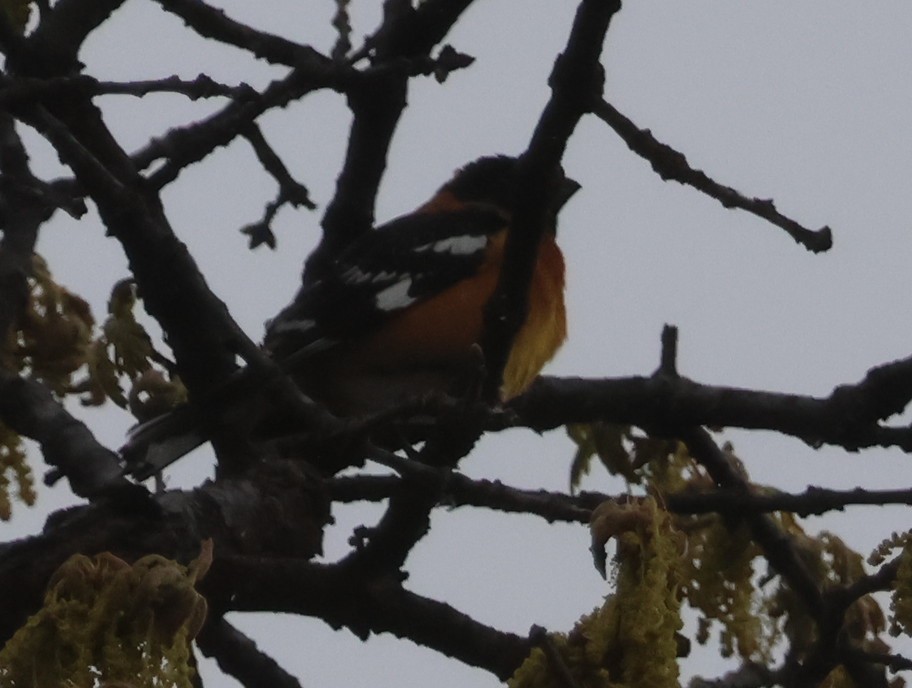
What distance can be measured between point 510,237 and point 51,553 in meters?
0.96

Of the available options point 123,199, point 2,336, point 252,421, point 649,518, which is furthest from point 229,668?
point 649,518

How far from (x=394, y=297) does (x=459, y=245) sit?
0.36 meters

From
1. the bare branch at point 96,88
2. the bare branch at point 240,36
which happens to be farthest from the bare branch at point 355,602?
the bare branch at point 240,36

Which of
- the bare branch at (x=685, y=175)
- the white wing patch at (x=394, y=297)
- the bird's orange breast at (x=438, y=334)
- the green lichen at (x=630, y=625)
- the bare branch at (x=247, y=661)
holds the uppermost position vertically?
the white wing patch at (x=394, y=297)

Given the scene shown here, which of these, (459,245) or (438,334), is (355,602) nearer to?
(438,334)

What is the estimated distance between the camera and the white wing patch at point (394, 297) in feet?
16.1

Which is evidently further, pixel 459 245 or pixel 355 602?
pixel 459 245

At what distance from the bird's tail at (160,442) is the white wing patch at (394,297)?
1.22 m

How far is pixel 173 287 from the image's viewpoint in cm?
328

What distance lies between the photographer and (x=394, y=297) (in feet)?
16.2

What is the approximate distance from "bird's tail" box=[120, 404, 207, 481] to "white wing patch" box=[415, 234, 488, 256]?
156 centimetres

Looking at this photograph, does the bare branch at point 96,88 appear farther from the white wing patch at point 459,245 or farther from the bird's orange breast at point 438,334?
the white wing patch at point 459,245

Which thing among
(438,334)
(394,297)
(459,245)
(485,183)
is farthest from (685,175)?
(485,183)

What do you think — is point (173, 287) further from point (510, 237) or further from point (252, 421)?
point (510, 237)
